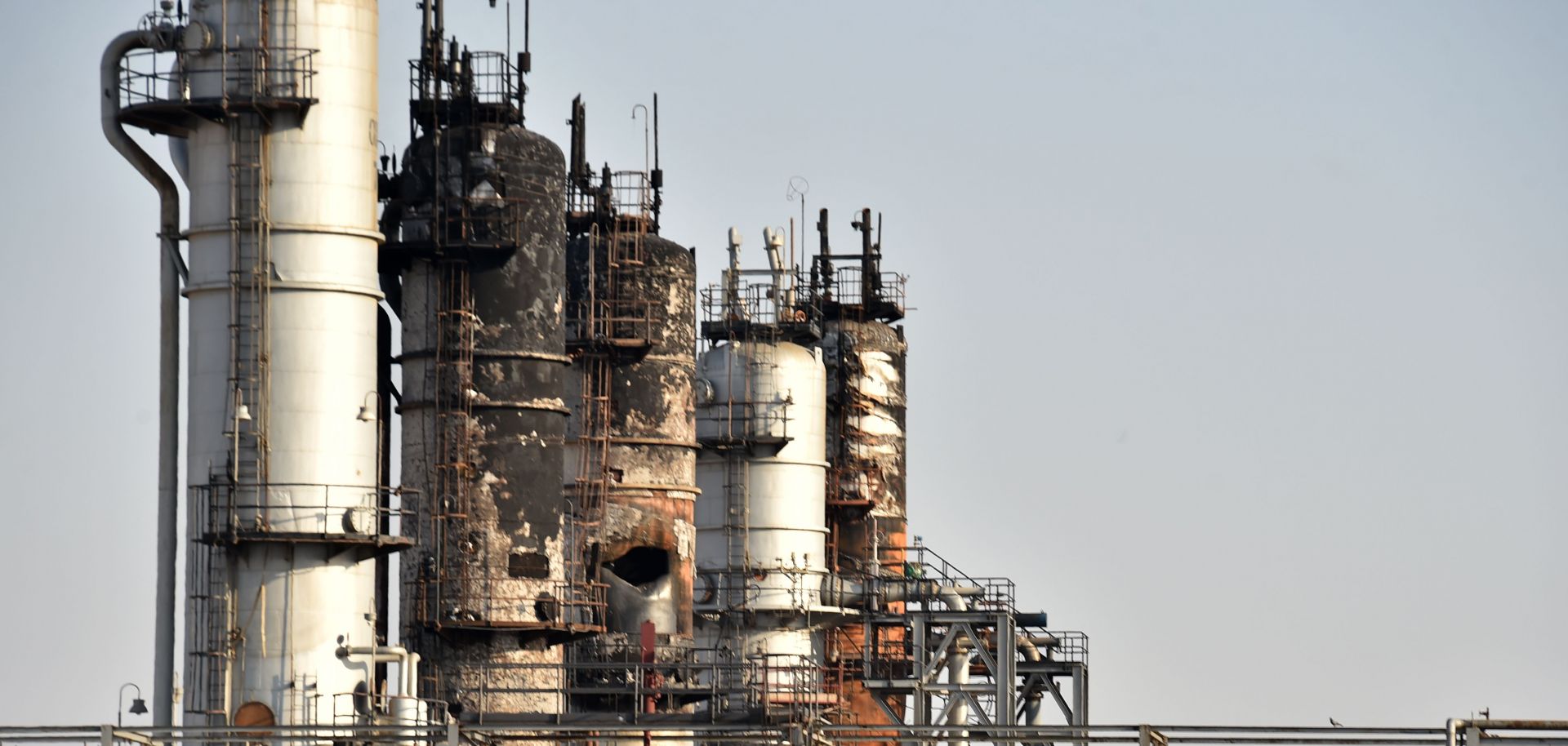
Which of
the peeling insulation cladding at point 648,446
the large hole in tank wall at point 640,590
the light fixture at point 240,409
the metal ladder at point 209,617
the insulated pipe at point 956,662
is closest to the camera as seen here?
the light fixture at point 240,409

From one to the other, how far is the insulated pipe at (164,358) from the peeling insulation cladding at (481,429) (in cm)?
487

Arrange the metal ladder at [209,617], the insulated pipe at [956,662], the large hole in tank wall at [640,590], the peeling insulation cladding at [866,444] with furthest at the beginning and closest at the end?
the peeling insulation cladding at [866,444]
the insulated pipe at [956,662]
the large hole in tank wall at [640,590]
the metal ladder at [209,617]

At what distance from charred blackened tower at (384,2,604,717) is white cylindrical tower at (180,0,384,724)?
390 cm

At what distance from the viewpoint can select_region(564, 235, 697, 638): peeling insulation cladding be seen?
195 ft

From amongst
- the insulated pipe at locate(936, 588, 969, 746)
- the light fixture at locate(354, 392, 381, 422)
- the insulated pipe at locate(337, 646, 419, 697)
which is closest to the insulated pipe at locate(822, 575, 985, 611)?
the insulated pipe at locate(936, 588, 969, 746)

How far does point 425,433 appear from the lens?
5162cm

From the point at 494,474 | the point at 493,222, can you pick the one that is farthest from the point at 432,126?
the point at 494,474

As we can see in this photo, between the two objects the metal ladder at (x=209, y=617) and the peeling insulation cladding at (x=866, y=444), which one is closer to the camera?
the metal ladder at (x=209, y=617)

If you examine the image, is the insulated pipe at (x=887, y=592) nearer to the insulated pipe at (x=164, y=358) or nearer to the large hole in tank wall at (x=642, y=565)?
the large hole in tank wall at (x=642, y=565)

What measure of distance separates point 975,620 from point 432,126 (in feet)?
64.8

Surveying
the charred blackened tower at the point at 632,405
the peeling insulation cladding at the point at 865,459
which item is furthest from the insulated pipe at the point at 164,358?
the peeling insulation cladding at the point at 865,459

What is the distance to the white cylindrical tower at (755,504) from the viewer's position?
68.0 meters

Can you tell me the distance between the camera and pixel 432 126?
52562 millimetres

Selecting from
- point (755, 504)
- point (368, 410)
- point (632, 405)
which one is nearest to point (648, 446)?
point (632, 405)
